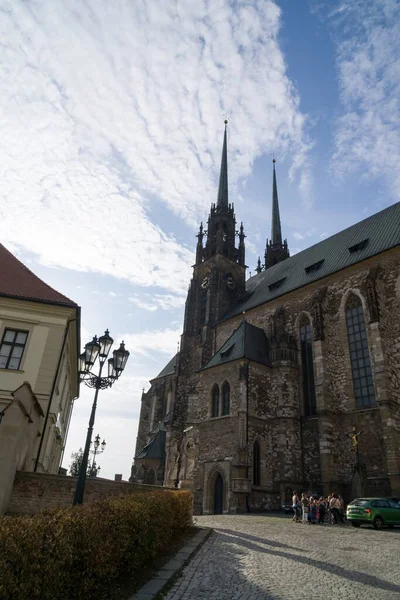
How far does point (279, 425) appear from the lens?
78.0 ft

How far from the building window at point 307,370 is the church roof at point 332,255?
3372mm

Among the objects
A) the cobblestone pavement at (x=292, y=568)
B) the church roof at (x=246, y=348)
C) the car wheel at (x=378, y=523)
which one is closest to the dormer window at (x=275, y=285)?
the church roof at (x=246, y=348)

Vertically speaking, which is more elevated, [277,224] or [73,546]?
[277,224]

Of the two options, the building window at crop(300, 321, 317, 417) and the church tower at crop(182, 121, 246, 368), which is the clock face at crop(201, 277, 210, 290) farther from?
the building window at crop(300, 321, 317, 417)

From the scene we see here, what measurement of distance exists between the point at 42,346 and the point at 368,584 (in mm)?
13757

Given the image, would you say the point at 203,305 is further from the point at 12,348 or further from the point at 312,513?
the point at 12,348

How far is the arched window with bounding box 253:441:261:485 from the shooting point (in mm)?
22766

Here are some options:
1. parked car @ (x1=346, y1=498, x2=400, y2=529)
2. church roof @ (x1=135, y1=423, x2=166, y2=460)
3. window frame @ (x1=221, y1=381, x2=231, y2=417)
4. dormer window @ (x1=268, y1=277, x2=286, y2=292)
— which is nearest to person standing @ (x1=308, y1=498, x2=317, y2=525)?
parked car @ (x1=346, y1=498, x2=400, y2=529)

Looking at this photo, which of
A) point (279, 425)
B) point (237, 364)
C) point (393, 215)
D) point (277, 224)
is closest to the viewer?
point (279, 425)

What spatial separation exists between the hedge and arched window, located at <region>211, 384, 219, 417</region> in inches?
739

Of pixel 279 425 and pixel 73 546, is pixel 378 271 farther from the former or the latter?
pixel 73 546

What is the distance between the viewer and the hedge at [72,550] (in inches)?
144

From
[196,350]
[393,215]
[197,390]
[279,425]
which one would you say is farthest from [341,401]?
[196,350]

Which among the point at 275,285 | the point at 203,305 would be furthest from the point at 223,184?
the point at 275,285
